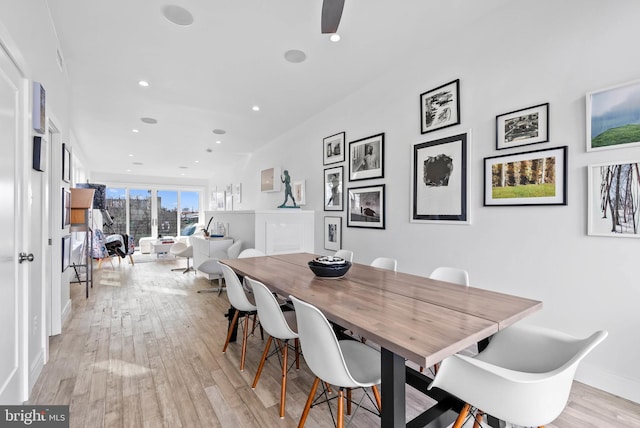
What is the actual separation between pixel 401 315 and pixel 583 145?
178 centimetres

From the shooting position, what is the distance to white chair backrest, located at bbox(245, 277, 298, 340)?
1.74 m

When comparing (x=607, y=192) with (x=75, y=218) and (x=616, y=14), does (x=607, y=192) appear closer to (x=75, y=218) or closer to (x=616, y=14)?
(x=616, y=14)

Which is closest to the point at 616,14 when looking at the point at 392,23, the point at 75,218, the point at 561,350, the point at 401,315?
the point at 392,23

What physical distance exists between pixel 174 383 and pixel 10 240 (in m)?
1.34

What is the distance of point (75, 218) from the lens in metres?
3.91

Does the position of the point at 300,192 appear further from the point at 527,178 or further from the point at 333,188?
the point at 527,178

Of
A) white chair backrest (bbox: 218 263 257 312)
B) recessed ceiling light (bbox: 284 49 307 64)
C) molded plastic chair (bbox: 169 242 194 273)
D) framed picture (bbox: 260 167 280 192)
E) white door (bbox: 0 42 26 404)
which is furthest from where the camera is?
molded plastic chair (bbox: 169 242 194 273)

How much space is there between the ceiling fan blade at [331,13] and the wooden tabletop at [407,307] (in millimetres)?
1604

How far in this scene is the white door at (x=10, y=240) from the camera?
149 centimetres

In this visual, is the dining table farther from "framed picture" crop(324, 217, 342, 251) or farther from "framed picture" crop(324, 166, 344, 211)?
"framed picture" crop(324, 166, 344, 211)

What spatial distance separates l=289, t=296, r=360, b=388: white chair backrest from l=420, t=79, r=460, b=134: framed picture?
226 centimetres

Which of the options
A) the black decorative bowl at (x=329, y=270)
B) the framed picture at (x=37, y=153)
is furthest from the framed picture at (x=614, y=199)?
the framed picture at (x=37, y=153)

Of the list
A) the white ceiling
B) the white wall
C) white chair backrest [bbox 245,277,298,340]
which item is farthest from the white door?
the white wall

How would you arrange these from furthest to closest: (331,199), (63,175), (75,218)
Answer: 1. (331,199)
2. (75,218)
3. (63,175)
